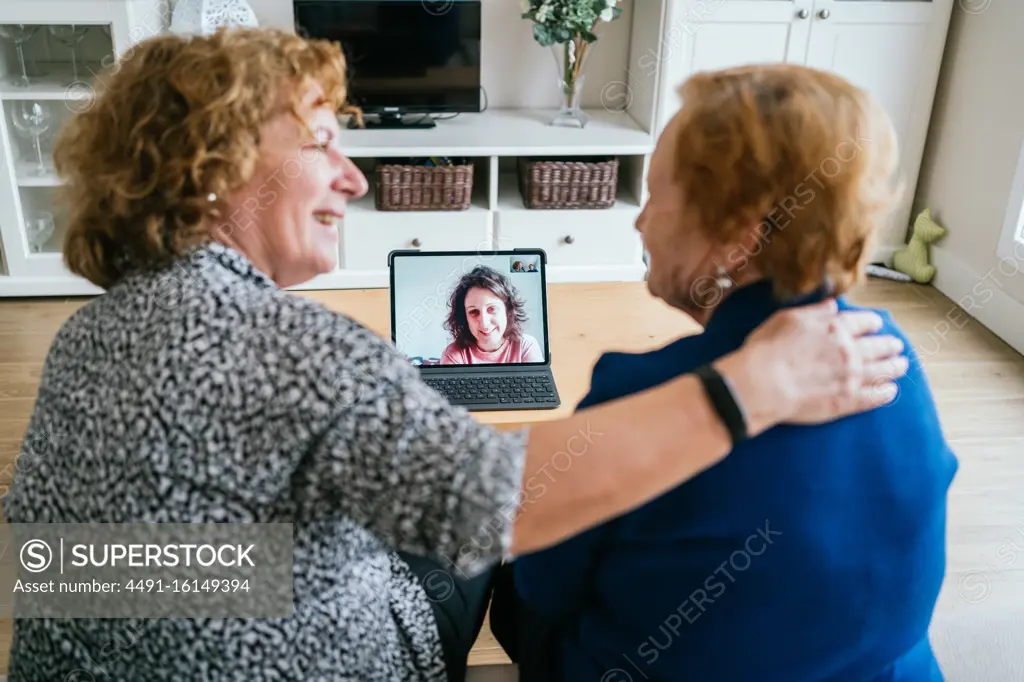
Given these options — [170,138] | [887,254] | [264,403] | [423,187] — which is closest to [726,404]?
[264,403]

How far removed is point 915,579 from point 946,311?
2.77 m

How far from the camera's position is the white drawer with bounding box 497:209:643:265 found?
137 inches

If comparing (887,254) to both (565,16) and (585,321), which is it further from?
(585,321)

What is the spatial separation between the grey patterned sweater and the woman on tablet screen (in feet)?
2.69

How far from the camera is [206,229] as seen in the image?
0.94 m

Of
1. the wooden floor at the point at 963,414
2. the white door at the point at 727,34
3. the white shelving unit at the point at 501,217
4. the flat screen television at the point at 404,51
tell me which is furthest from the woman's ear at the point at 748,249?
the flat screen television at the point at 404,51

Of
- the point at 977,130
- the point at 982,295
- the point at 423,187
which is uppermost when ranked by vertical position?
the point at 977,130

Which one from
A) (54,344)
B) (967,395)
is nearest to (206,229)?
(54,344)

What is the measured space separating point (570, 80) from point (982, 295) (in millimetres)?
1690

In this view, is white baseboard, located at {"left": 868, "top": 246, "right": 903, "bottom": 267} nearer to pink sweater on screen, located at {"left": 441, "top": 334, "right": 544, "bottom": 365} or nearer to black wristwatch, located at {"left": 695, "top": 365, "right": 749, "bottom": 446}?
pink sweater on screen, located at {"left": 441, "top": 334, "right": 544, "bottom": 365}

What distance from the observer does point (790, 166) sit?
0.91 m

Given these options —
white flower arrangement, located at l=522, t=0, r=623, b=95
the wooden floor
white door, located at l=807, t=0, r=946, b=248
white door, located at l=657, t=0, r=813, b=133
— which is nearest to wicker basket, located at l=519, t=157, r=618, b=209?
→ white door, located at l=657, t=0, r=813, b=133

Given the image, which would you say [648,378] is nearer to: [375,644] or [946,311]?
[375,644]

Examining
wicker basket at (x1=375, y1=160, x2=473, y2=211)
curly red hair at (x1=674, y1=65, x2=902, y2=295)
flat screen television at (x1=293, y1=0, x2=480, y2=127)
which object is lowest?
wicker basket at (x1=375, y1=160, x2=473, y2=211)
